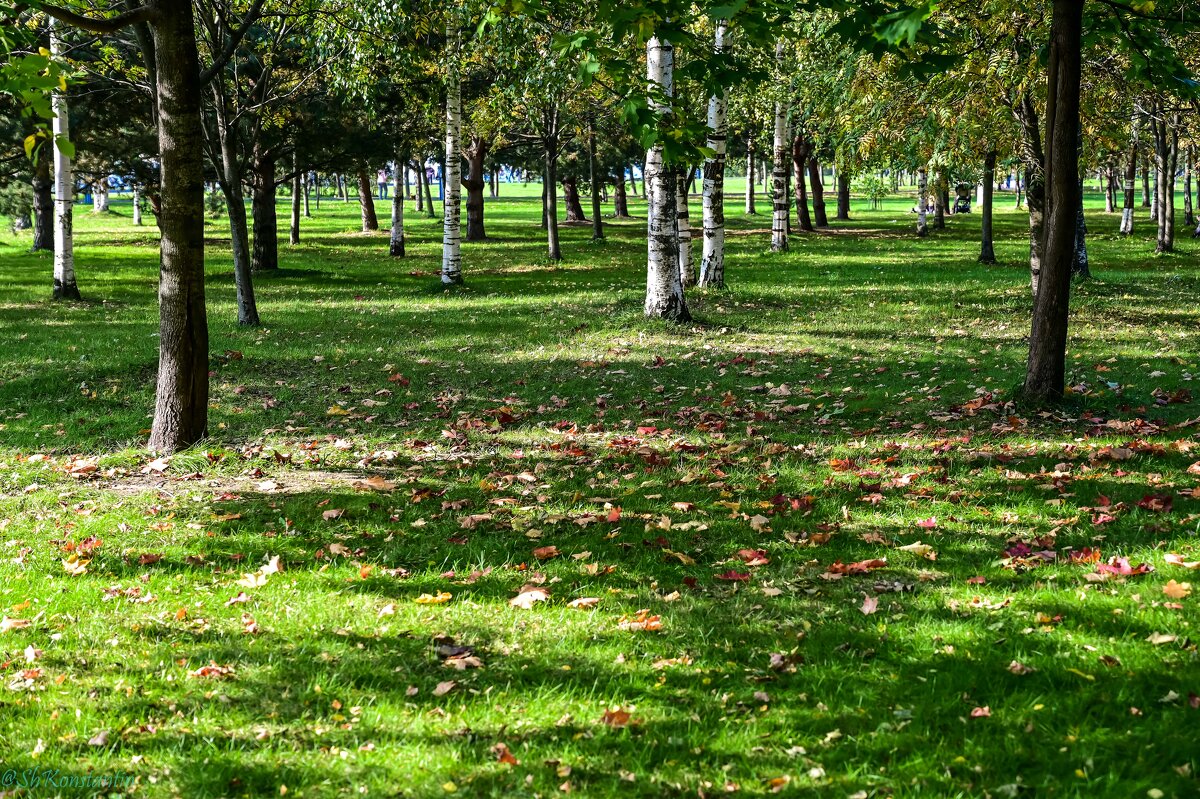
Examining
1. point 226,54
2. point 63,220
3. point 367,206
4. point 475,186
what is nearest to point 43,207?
point 367,206

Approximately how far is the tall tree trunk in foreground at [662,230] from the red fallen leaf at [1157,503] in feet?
32.7

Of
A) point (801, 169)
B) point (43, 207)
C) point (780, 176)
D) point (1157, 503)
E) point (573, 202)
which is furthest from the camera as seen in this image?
point (573, 202)

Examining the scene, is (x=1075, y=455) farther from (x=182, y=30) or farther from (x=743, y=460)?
(x=182, y=30)

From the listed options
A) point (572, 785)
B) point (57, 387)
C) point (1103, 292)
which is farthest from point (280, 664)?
point (1103, 292)

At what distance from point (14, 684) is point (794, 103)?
82.0ft

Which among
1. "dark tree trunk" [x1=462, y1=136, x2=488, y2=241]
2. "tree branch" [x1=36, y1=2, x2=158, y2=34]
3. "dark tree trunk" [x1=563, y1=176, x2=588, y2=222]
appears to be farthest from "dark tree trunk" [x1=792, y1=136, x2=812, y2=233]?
"tree branch" [x1=36, y1=2, x2=158, y2=34]

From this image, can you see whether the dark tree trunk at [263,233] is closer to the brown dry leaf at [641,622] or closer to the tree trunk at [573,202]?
the tree trunk at [573,202]

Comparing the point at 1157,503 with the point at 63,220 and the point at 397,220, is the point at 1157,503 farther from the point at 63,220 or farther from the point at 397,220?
the point at 397,220

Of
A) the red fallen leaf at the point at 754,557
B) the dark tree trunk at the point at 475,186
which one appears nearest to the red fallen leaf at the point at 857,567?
the red fallen leaf at the point at 754,557

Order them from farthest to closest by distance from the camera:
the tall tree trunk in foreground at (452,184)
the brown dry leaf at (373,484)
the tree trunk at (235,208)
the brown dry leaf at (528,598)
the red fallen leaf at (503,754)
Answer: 1. the tall tree trunk in foreground at (452,184)
2. the tree trunk at (235,208)
3. the brown dry leaf at (373,484)
4. the brown dry leaf at (528,598)
5. the red fallen leaf at (503,754)

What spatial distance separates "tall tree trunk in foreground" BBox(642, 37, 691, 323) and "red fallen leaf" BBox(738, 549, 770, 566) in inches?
402

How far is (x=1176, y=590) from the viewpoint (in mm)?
4996

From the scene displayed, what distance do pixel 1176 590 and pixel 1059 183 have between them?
4.98 metres

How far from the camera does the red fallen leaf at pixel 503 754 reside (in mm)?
3727
